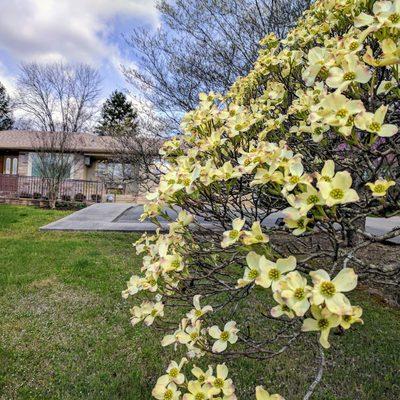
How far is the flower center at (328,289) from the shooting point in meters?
1.00

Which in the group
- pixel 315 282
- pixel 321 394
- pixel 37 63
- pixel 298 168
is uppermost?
pixel 37 63

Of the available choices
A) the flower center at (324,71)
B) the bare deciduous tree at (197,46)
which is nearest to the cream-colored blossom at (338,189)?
the flower center at (324,71)

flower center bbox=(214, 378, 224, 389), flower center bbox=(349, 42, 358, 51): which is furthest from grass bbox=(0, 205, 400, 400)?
flower center bbox=(349, 42, 358, 51)

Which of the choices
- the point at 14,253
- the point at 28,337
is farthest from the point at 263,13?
the point at 28,337

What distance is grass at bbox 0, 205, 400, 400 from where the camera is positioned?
2.95m

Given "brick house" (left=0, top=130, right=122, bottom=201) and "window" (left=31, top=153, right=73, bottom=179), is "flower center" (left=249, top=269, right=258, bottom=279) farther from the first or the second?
"window" (left=31, top=153, right=73, bottom=179)

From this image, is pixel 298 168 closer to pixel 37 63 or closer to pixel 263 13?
pixel 263 13

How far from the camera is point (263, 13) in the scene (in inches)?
316

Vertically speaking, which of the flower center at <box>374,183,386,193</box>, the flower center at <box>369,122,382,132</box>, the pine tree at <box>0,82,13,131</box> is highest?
the pine tree at <box>0,82,13,131</box>

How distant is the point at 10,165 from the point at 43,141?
6.92m

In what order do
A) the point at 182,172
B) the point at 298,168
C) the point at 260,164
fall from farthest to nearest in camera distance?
the point at 182,172 < the point at 260,164 < the point at 298,168

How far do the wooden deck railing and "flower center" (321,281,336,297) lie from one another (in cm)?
1880

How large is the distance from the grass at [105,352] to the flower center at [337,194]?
2.24 meters

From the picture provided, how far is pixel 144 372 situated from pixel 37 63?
85.1 feet
